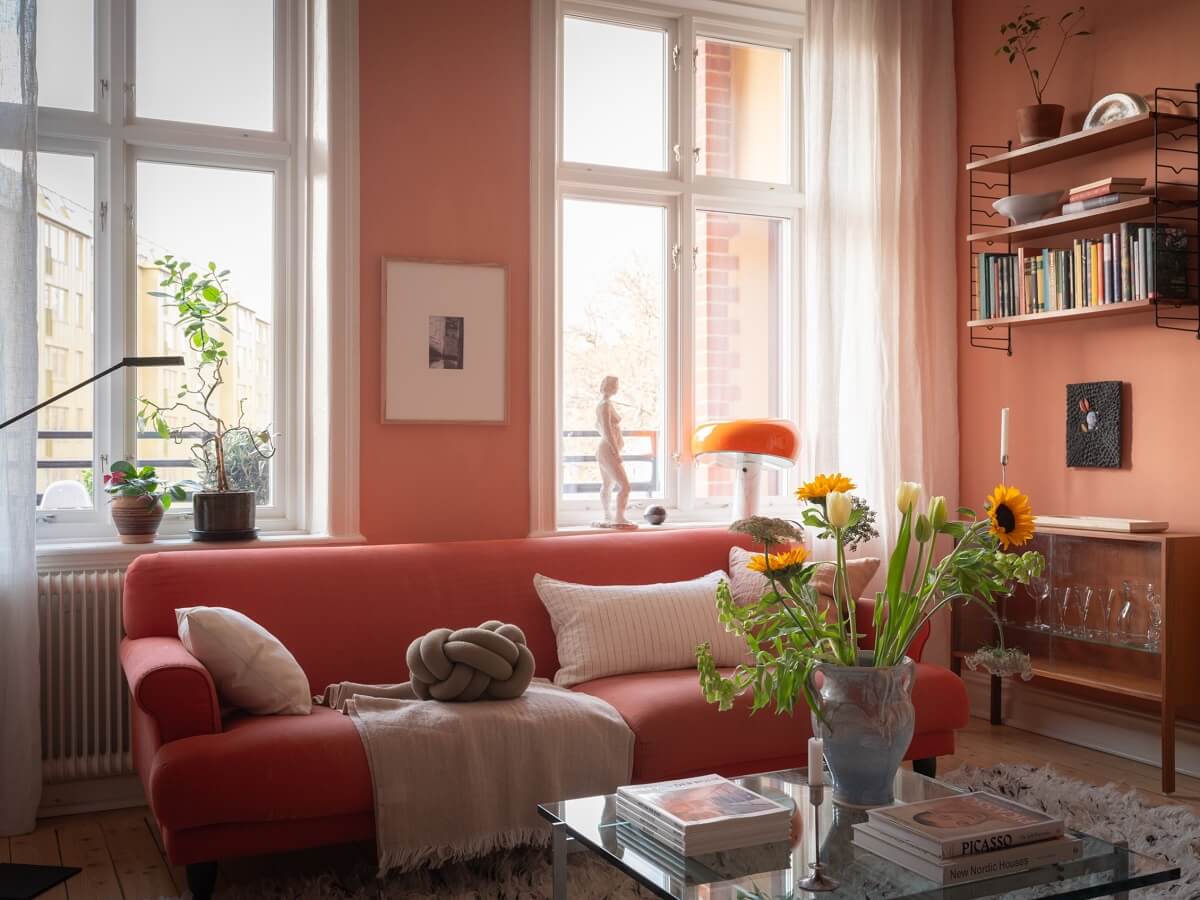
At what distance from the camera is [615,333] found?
15.1 feet

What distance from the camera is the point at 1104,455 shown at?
4.09m

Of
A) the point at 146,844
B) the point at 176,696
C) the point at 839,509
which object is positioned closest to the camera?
the point at 839,509

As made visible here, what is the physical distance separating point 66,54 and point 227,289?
91cm

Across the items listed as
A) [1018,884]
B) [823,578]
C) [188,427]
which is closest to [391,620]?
[188,427]

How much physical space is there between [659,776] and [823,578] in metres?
0.97

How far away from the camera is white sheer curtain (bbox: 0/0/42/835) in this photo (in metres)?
3.19

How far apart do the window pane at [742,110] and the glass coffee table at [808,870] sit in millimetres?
3260

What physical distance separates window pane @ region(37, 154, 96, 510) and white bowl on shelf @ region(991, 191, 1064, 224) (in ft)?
10.7

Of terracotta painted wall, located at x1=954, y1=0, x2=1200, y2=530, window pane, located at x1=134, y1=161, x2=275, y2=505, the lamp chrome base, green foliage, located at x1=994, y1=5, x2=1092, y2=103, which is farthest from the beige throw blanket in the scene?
green foliage, located at x1=994, y1=5, x2=1092, y2=103

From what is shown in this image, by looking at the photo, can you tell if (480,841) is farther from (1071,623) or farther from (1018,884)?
(1071,623)

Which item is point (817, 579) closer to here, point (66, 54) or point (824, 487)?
point (824, 487)

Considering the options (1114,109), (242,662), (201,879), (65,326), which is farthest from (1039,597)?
(65,326)

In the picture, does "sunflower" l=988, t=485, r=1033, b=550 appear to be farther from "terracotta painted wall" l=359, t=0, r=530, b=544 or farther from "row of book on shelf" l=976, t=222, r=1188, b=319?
"terracotta painted wall" l=359, t=0, r=530, b=544

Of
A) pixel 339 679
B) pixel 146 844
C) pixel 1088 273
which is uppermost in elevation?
pixel 1088 273
